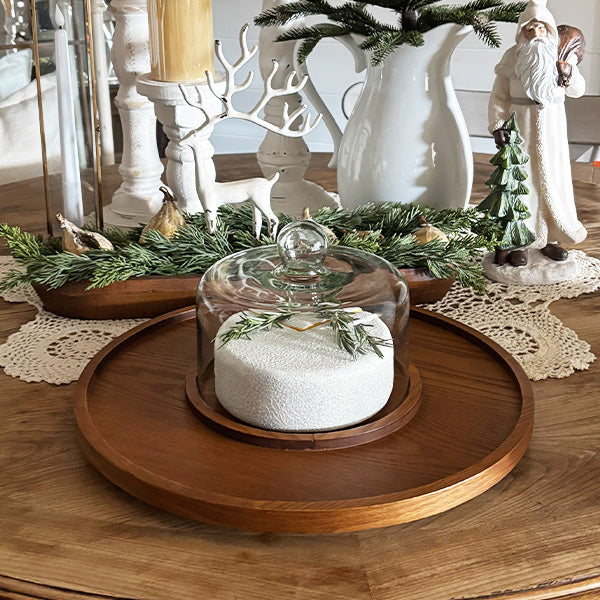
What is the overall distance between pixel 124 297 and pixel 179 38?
1.16 ft

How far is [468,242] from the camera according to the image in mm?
1022

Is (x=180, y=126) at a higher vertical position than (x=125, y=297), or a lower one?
higher

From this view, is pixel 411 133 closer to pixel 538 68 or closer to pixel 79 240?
pixel 538 68

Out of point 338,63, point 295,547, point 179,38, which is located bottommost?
point 295,547

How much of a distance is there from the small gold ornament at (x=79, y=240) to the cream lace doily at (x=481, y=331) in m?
0.09

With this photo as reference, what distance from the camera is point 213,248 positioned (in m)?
0.99

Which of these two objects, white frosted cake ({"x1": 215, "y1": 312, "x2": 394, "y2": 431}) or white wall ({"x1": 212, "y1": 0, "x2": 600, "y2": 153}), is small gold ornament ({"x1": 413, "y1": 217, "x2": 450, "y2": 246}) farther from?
white wall ({"x1": 212, "y1": 0, "x2": 600, "y2": 153})

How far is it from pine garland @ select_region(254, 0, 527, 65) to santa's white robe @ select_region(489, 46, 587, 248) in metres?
0.07

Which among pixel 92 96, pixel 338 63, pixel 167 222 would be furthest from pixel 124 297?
pixel 338 63

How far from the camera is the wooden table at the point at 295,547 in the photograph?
545 millimetres

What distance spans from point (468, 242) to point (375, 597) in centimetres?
58

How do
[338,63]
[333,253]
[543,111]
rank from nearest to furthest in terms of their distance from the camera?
[333,253]
[543,111]
[338,63]

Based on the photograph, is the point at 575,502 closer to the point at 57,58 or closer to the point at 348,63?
the point at 57,58

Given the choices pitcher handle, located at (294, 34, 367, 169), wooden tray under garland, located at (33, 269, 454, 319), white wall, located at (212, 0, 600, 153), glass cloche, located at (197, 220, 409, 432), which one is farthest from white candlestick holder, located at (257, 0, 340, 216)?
white wall, located at (212, 0, 600, 153)
